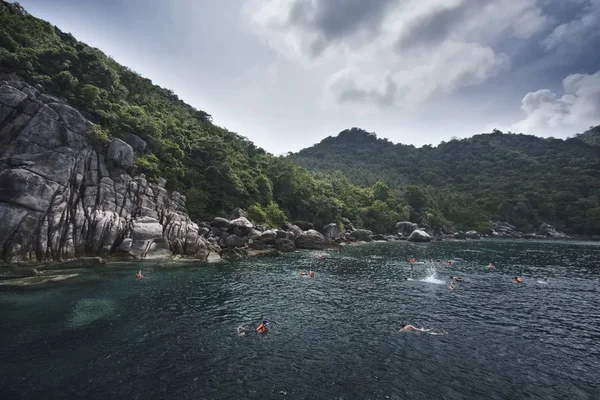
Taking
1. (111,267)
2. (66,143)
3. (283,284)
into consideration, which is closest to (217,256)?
(111,267)

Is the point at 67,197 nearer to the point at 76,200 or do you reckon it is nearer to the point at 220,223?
the point at 76,200

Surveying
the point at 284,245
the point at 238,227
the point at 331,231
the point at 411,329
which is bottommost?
the point at 411,329

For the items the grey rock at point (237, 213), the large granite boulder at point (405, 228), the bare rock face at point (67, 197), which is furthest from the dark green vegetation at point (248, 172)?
the bare rock face at point (67, 197)

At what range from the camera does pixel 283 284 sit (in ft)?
111

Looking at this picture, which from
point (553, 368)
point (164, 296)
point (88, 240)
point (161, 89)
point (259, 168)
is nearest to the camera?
point (553, 368)

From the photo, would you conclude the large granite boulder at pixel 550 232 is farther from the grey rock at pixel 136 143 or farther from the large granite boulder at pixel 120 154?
the large granite boulder at pixel 120 154

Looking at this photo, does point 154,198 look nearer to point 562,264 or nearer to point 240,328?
point 240,328

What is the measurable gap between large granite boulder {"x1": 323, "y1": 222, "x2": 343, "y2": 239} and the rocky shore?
3375cm

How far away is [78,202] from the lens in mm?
40906

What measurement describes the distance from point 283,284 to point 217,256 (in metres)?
19.9

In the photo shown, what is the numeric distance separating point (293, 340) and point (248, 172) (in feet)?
230

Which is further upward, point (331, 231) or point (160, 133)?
point (160, 133)

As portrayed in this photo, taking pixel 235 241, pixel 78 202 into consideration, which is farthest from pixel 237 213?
pixel 78 202

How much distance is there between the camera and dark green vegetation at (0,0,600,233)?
52.8m
